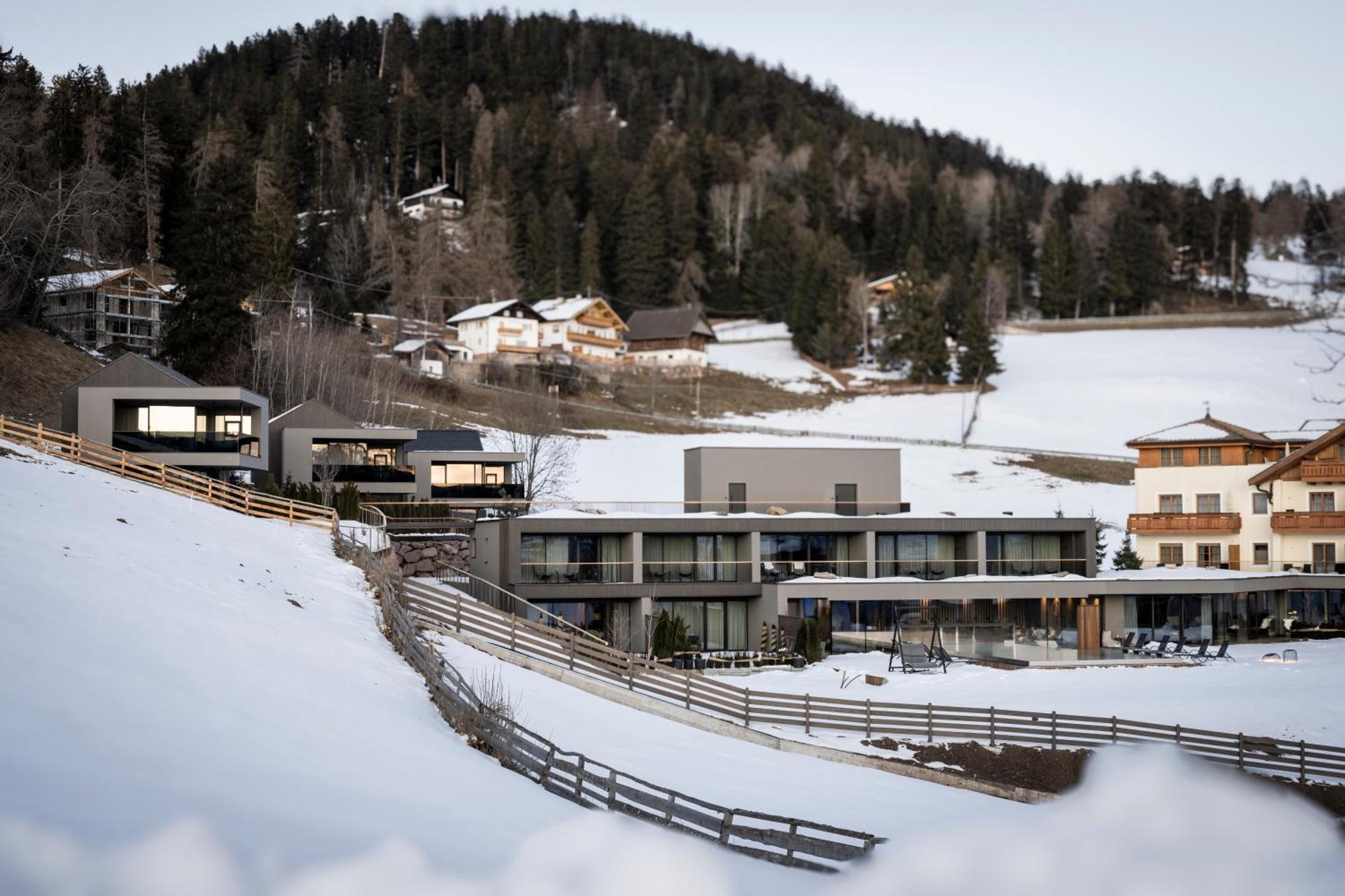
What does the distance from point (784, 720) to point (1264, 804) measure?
65.7 ft

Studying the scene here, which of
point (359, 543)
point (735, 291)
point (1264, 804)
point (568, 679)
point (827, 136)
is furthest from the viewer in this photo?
point (827, 136)

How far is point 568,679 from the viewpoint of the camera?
80.9 feet

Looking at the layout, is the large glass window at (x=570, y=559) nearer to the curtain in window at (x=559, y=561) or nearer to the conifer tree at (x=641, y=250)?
the curtain in window at (x=559, y=561)

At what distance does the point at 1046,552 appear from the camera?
41.1 meters

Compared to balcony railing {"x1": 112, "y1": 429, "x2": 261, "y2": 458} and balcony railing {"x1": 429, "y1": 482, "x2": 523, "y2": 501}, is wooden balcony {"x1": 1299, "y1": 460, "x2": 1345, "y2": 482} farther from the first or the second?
balcony railing {"x1": 112, "y1": 429, "x2": 261, "y2": 458}

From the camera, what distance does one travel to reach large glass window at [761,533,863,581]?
127 ft

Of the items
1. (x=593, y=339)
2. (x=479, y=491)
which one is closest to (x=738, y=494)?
(x=479, y=491)

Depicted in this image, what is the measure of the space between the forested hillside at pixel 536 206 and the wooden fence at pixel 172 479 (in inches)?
1043

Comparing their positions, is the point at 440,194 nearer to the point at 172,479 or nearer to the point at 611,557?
the point at 611,557

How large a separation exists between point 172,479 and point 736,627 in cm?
1807

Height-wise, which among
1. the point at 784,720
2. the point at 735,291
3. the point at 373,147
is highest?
the point at 373,147

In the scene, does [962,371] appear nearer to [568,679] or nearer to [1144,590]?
[1144,590]

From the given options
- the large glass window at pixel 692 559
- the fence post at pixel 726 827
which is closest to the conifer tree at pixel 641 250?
the large glass window at pixel 692 559

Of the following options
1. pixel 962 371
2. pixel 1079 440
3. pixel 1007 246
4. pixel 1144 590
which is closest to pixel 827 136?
pixel 1007 246
